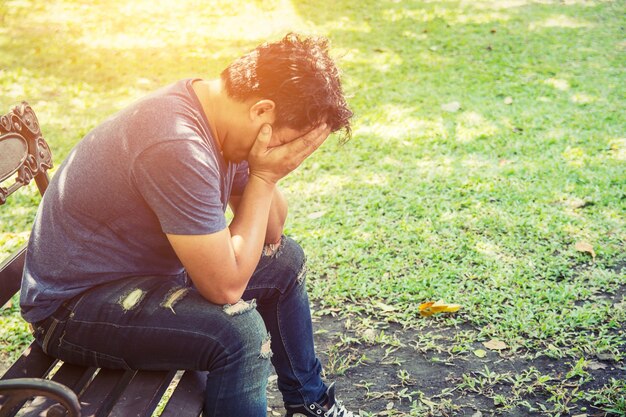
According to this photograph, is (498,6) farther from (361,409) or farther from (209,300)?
(209,300)

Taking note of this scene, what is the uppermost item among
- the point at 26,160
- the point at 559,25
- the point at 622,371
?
the point at 26,160

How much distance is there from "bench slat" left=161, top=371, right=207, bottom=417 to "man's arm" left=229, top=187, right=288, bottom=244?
597 millimetres

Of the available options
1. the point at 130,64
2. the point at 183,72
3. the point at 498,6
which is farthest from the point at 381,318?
the point at 498,6

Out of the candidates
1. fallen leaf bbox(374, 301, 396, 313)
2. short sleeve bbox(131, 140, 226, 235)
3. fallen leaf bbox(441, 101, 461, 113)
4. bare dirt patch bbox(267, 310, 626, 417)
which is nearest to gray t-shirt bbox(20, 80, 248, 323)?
short sleeve bbox(131, 140, 226, 235)

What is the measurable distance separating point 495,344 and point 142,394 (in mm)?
1715

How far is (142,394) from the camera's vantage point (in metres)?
1.98

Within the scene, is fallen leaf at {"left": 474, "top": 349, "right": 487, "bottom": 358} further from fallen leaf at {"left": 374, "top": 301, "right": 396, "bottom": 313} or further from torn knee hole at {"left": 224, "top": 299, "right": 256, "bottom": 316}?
torn knee hole at {"left": 224, "top": 299, "right": 256, "bottom": 316}

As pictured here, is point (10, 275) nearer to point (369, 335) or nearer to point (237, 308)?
point (237, 308)

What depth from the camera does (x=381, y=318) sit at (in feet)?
10.7

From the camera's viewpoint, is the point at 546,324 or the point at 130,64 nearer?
the point at 546,324

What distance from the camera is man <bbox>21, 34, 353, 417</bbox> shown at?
6.30ft

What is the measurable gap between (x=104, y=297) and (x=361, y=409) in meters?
1.26

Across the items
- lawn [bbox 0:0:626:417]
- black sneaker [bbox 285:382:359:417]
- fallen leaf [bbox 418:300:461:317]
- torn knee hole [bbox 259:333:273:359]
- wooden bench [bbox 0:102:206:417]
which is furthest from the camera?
fallen leaf [bbox 418:300:461:317]

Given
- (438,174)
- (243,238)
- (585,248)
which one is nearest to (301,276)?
(243,238)
